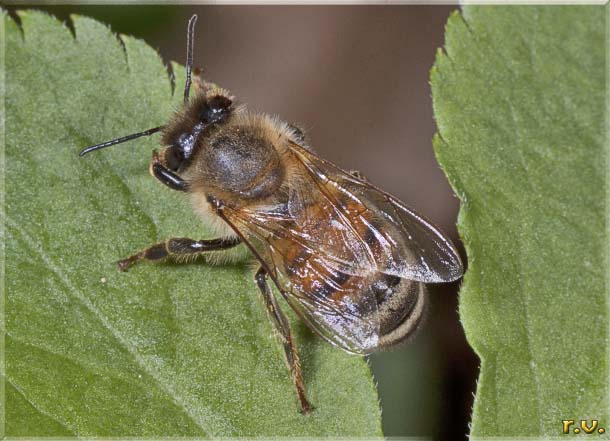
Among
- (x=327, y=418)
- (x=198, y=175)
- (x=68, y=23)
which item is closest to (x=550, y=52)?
(x=198, y=175)

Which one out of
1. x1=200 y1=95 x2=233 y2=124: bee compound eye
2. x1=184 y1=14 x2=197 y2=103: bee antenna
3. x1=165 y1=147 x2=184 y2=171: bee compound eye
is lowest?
x1=165 y1=147 x2=184 y2=171: bee compound eye

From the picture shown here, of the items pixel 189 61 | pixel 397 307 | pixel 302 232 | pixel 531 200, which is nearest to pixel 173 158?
pixel 189 61

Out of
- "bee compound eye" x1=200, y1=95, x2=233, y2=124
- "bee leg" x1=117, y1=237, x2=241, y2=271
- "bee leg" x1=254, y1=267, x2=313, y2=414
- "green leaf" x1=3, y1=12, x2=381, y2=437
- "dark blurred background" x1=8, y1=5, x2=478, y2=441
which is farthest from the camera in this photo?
"dark blurred background" x1=8, y1=5, x2=478, y2=441

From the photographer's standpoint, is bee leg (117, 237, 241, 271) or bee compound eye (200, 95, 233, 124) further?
bee compound eye (200, 95, 233, 124)

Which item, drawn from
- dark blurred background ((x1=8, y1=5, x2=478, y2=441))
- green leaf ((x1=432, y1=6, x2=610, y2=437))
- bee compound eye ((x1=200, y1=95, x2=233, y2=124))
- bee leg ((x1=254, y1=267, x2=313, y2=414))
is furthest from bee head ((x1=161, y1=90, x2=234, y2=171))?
dark blurred background ((x1=8, y1=5, x2=478, y2=441))

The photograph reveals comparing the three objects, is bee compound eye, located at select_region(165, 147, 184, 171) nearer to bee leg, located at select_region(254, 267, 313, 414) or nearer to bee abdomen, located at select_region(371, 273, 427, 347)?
bee leg, located at select_region(254, 267, 313, 414)

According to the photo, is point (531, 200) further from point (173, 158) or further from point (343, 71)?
point (343, 71)

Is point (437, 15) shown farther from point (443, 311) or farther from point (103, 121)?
point (103, 121)
